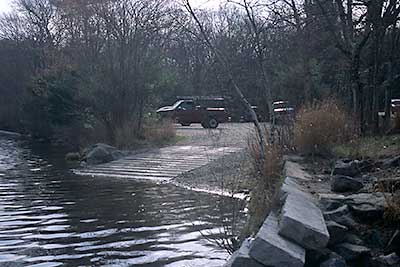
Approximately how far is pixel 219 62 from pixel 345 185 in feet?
22.3

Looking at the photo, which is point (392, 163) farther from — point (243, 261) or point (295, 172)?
point (243, 261)

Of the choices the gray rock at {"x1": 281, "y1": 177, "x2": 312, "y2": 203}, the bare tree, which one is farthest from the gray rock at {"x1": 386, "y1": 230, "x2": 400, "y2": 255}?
the bare tree

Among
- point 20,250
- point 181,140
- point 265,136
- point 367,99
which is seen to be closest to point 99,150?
point 181,140

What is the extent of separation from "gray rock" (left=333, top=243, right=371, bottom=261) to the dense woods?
7563 mm

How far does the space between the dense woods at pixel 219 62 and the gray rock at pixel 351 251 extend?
7.56m

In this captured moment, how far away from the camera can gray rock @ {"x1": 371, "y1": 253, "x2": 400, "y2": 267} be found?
6.77 meters

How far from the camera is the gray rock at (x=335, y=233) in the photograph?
23.5 feet

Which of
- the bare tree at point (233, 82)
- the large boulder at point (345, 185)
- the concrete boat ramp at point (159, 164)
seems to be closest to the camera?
the large boulder at point (345, 185)

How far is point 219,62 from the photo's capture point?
1538 centimetres

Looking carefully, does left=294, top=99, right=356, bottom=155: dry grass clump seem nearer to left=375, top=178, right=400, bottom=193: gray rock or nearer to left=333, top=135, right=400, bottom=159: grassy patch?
left=333, top=135, right=400, bottom=159: grassy patch

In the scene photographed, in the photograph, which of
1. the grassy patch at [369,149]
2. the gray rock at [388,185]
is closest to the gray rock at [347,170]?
the gray rock at [388,185]

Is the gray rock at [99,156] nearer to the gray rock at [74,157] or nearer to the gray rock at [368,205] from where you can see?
the gray rock at [74,157]

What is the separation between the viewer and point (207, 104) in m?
42.3

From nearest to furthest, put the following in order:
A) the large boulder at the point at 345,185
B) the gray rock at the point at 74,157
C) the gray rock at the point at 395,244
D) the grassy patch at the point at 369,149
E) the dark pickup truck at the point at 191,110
A: the gray rock at the point at 395,244 → the large boulder at the point at 345,185 → the grassy patch at the point at 369,149 → the gray rock at the point at 74,157 → the dark pickup truck at the point at 191,110
